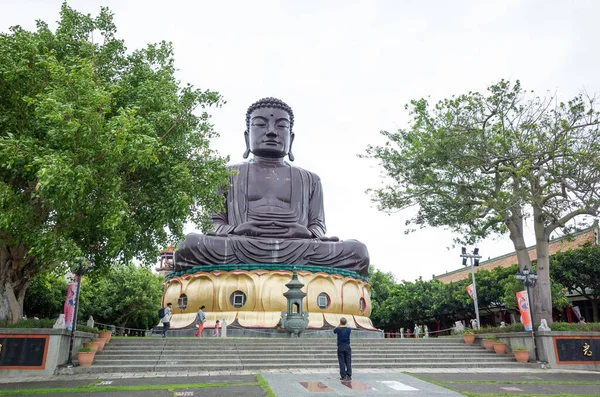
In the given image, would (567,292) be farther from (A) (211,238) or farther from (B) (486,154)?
(A) (211,238)

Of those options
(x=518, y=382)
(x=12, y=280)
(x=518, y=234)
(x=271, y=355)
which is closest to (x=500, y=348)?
(x=518, y=234)

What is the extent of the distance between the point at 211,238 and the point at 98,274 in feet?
26.7

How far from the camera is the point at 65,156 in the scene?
7.96 meters

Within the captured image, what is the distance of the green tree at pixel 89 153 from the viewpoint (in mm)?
8180

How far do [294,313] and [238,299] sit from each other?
9.14ft

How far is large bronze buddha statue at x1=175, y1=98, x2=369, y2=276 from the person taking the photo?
19.3m

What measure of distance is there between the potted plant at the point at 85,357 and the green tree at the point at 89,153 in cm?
161

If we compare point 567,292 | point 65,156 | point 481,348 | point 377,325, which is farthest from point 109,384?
point 377,325

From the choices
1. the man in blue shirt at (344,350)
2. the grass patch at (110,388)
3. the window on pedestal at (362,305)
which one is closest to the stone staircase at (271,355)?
the grass patch at (110,388)

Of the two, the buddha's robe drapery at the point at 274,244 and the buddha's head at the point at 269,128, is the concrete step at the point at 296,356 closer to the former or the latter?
the buddha's robe drapery at the point at 274,244

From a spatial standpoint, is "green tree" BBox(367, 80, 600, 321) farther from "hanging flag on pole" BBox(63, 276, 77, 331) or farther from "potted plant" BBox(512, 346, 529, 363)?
"hanging flag on pole" BBox(63, 276, 77, 331)

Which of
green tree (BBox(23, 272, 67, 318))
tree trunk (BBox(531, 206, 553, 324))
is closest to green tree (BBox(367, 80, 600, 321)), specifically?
tree trunk (BBox(531, 206, 553, 324))

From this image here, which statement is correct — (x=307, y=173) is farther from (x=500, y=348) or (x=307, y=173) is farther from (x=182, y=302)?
(x=500, y=348)

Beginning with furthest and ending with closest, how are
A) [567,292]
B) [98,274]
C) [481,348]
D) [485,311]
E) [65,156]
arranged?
[485,311] < [567,292] < [481,348] < [98,274] < [65,156]
